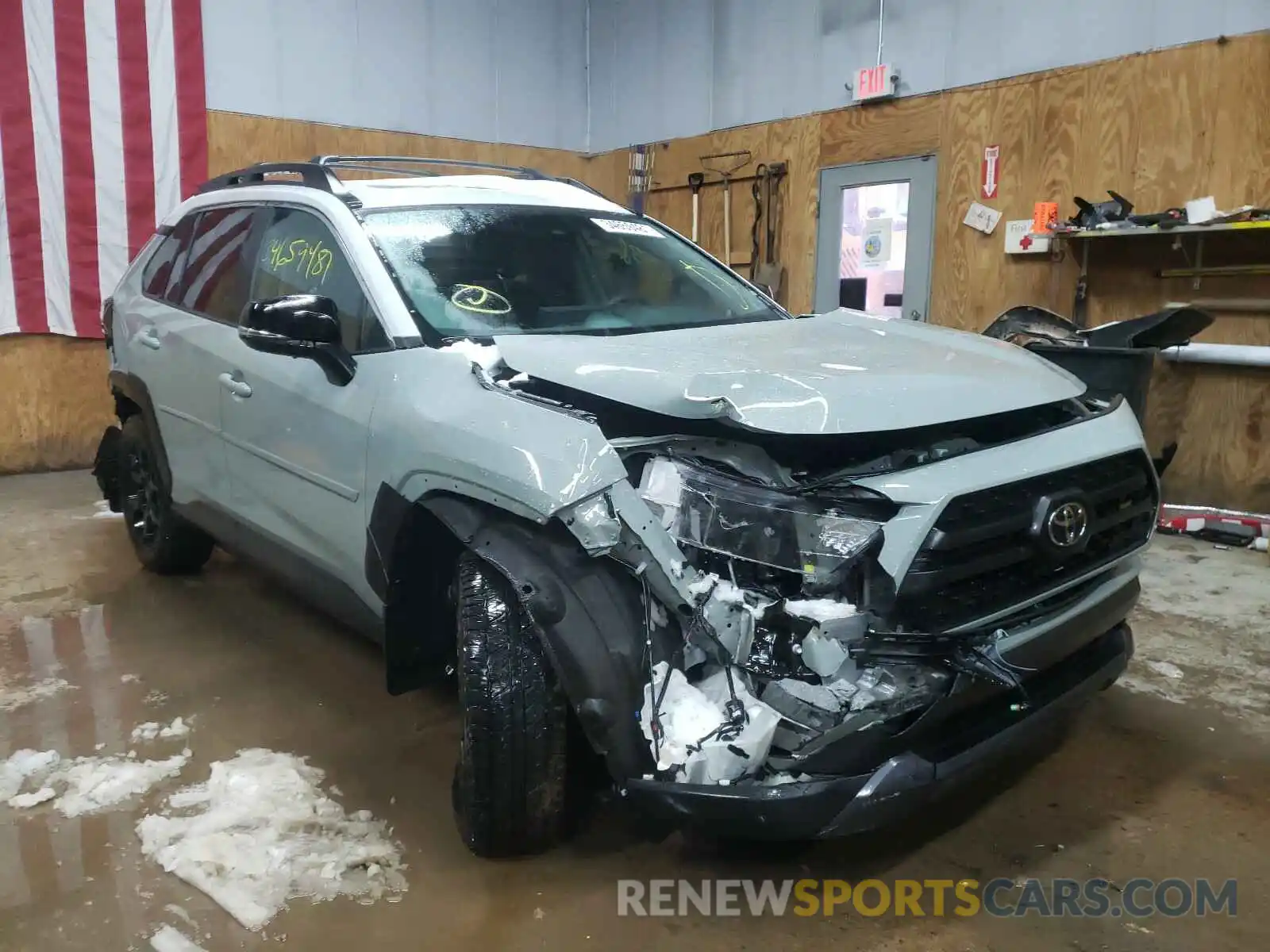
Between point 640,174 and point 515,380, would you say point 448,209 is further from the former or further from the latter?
point 640,174

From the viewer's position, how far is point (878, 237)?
6.53 m

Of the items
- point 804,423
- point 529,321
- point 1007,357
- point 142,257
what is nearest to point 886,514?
point 804,423

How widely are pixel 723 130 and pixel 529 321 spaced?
5.47 metres

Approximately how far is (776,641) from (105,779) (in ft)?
6.13

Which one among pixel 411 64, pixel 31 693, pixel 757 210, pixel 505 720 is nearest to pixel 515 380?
pixel 505 720

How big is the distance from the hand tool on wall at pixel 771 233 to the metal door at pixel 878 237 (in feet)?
1.07

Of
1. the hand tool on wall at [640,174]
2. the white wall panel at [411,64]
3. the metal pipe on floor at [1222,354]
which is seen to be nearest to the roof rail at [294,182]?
the white wall panel at [411,64]

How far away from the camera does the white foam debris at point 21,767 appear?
96.1 inches

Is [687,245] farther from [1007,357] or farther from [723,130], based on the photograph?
[723,130]

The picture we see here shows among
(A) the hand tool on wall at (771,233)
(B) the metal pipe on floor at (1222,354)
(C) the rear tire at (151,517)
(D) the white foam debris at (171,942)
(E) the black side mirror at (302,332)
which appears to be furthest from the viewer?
(A) the hand tool on wall at (771,233)

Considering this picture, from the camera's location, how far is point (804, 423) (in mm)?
1834

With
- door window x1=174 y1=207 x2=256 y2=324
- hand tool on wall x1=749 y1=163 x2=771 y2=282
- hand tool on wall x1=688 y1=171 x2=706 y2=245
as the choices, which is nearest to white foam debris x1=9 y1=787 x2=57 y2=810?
door window x1=174 y1=207 x2=256 y2=324

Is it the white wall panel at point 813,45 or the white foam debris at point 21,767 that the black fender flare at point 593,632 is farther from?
the white wall panel at point 813,45

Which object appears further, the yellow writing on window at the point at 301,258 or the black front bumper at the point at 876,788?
the yellow writing on window at the point at 301,258
